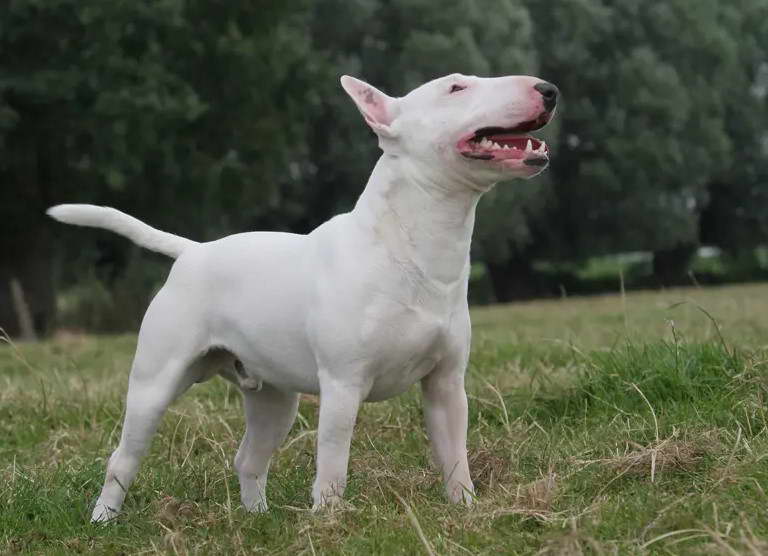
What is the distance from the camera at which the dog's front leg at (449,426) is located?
3.98 metres

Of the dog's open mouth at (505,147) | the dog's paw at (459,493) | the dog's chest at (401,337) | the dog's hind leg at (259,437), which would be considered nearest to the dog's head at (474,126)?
the dog's open mouth at (505,147)

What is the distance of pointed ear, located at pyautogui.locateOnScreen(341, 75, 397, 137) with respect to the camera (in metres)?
3.94

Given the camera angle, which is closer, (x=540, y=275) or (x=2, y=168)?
(x=2, y=168)

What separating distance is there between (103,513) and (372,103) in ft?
6.12

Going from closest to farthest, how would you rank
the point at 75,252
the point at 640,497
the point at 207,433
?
the point at 640,497
the point at 207,433
the point at 75,252

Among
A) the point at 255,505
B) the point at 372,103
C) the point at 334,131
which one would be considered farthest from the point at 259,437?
the point at 334,131

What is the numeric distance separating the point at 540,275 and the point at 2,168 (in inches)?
759

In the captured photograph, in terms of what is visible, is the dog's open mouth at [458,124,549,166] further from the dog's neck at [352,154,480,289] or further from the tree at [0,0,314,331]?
the tree at [0,0,314,331]

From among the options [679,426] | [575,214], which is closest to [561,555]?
[679,426]

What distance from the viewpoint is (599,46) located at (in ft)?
98.2

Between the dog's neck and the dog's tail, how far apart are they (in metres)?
1.02

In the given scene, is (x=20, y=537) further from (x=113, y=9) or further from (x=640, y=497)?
(x=113, y=9)

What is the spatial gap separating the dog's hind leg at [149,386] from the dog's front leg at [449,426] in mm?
906

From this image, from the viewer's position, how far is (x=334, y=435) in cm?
380
